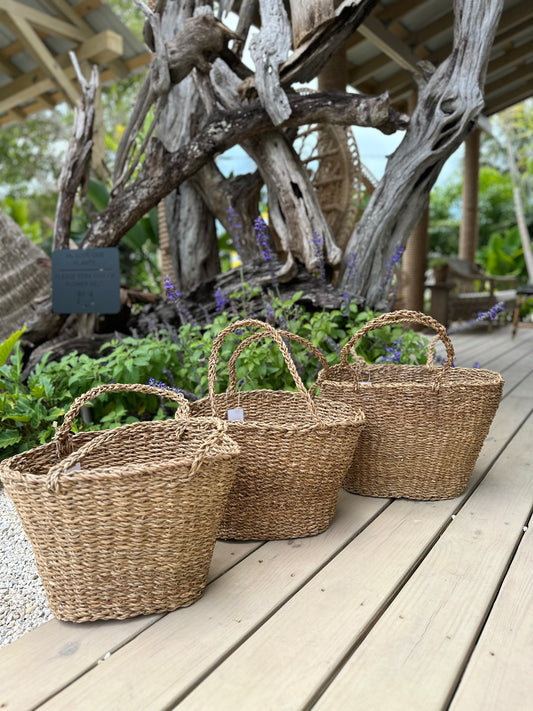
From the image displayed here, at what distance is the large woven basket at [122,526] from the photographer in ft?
4.41

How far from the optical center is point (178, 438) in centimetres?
174

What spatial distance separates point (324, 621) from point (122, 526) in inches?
20.3

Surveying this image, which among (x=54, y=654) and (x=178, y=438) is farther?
(x=178, y=438)

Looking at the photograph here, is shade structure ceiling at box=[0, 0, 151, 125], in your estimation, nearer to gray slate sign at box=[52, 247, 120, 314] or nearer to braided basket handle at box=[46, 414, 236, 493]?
gray slate sign at box=[52, 247, 120, 314]

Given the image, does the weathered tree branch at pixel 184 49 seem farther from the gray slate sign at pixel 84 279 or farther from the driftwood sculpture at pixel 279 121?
the gray slate sign at pixel 84 279

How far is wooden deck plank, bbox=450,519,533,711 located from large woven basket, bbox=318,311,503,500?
513 mm

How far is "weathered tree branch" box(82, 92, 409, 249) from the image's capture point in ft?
10.7

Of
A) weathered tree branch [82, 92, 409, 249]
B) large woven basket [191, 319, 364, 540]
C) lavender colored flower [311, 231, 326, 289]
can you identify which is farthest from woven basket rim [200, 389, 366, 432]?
weathered tree branch [82, 92, 409, 249]

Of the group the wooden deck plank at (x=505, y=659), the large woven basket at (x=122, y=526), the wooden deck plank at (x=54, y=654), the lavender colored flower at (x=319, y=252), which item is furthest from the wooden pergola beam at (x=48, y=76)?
the wooden deck plank at (x=505, y=659)

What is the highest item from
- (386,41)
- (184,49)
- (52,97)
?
(52,97)

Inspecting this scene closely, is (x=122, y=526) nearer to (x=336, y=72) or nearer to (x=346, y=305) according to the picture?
(x=346, y=305)

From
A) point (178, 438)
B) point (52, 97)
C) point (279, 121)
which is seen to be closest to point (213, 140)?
point (279, 121)

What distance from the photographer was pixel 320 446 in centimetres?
175

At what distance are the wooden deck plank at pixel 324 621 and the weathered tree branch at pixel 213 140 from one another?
2.18 meters
